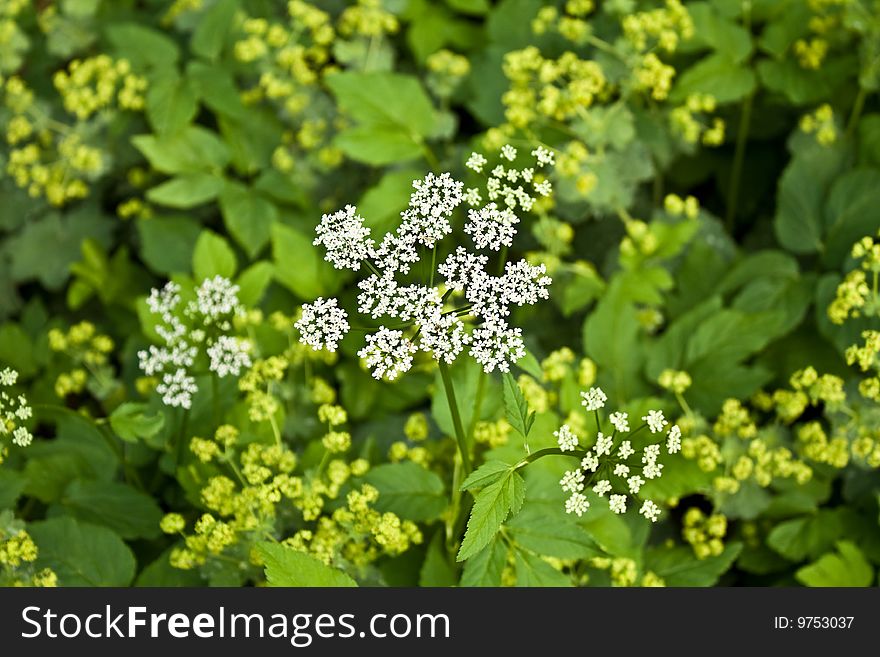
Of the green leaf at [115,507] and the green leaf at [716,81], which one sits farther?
the green leaf at [716,81]

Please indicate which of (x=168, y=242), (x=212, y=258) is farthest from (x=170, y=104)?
(x=212, y=258)

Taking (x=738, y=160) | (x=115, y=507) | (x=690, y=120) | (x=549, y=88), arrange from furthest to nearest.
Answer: (x=738, y=160) < (x=690, y=120) < (x=549, y=88) < (x=115, y=507)

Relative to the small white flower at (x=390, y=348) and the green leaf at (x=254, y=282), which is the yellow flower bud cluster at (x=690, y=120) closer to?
the green leaf at (x=254, y=282)

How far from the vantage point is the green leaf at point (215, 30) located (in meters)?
2.98

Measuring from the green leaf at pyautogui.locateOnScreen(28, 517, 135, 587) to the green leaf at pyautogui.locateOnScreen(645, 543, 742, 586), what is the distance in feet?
4.20

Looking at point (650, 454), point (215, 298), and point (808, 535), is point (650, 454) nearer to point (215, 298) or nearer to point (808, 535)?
point (215, 298)

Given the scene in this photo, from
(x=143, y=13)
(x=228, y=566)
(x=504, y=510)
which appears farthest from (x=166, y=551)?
(x=143, y=13)

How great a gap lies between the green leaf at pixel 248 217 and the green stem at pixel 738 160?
4.88 feet

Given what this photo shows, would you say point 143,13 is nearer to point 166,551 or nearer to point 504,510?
point 166,551

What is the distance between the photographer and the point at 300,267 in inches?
108

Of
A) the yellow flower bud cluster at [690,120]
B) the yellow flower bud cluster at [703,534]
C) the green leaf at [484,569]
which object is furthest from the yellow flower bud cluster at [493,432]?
the yellow flower bud cluster at [690,120]

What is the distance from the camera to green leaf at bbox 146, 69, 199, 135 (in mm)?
2879

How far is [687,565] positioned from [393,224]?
118 centimetres
